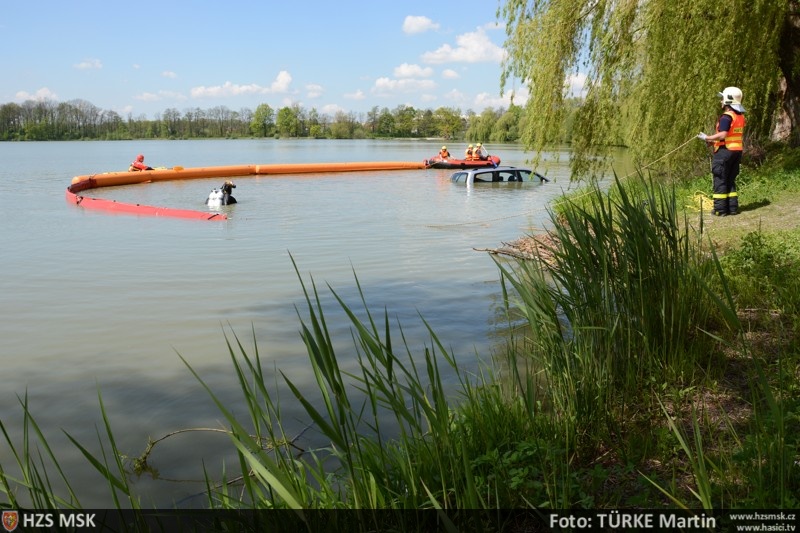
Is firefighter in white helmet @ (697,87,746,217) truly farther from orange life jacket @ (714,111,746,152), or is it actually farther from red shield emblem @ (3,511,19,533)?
red shield emblem @ (3,511,19,533)

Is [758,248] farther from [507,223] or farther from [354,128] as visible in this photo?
[354,128]

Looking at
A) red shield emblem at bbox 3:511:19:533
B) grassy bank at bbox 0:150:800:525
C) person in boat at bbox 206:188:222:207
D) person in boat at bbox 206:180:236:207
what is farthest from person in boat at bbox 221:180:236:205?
red shield emblem at bbox 3:511:19:533

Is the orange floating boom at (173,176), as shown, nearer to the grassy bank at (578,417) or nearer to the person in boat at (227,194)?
the person in boat at (227,194)

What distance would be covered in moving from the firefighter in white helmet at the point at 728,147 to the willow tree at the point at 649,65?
30.1 inches

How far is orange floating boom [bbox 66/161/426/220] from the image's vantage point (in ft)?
53.9

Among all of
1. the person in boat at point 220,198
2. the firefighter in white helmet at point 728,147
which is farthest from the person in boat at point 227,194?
the firefighter in white helmet at point 728,147

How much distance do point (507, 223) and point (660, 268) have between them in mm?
11078

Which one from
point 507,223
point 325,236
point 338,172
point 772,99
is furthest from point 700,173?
point 338,172

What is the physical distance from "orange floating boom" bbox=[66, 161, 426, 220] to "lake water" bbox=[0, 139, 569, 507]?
0.53 metres

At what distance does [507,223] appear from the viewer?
49.9 ft

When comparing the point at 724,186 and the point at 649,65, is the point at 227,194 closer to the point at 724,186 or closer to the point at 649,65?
the point at 649,65

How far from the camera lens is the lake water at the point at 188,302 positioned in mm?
4691

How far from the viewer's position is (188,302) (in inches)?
319

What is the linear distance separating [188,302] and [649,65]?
25.8 feet
